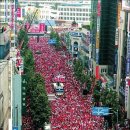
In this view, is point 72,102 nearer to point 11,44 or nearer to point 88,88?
point 88,88

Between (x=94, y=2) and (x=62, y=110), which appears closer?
(x=62, y=110)

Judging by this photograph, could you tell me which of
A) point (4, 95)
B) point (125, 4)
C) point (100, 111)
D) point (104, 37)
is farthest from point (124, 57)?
point (4, 95)

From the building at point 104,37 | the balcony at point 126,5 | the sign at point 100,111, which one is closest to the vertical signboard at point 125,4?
the balcony at point 126,5

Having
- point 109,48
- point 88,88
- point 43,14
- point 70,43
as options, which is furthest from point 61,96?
point 43,14

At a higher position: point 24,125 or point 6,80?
point 6,80

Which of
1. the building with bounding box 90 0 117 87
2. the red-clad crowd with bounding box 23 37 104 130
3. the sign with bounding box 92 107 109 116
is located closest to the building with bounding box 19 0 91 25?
the red-clad crowd with bounding box 23 37 104 130

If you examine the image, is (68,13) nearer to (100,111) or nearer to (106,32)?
(106,32)
